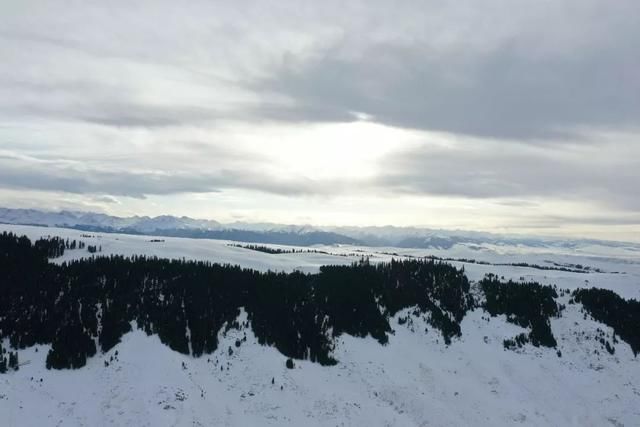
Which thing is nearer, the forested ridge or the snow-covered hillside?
the snow-covered hillside

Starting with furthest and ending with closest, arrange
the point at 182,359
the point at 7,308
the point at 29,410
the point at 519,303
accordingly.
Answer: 1. the point at 519,303
2. the point at 7,308
3. the point at 182,359
4. the point at 29,410

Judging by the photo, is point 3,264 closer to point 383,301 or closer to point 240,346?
point 240,346

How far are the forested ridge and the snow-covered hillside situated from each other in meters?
1.83

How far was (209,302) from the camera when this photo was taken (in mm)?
58562

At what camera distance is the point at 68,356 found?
4425 centimetres

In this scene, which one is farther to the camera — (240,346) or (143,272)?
(143,272)

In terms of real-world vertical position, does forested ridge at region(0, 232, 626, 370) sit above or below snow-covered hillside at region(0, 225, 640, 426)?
above

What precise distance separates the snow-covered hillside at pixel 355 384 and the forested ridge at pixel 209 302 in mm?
1829

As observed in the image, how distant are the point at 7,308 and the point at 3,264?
14.6 meters

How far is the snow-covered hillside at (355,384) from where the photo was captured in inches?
1563

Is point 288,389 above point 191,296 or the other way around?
the other way around

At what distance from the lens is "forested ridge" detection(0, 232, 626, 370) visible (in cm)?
4944

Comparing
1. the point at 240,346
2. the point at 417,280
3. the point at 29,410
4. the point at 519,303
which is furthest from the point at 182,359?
the point at 519,303

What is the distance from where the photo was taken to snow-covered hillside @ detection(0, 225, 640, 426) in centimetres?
3969
